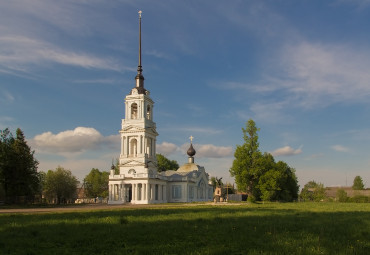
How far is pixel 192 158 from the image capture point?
92.7 m

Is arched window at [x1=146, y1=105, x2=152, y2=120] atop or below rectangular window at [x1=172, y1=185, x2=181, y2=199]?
atop

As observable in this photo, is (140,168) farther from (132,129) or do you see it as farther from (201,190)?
(201,190)

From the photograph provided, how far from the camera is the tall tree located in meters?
63.7

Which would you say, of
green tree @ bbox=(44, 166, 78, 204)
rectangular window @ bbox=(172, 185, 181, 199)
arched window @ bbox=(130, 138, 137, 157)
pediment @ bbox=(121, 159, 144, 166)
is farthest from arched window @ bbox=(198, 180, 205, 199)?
green tree @ bbox=(44, 166, 78, 204)

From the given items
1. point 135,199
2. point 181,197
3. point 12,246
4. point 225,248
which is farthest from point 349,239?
point 181,197

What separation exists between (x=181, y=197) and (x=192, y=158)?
1512cm

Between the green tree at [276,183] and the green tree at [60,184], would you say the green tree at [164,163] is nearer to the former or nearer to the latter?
the green tree at [60,184]

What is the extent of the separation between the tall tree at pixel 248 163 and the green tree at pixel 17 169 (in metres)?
32.1

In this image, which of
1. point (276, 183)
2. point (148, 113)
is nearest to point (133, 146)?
point (148, 113)

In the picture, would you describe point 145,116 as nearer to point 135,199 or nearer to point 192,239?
point 135,199

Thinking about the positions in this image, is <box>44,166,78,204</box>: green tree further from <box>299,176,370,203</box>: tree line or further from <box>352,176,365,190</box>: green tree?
<box>352,176,365,190</box>: green tree

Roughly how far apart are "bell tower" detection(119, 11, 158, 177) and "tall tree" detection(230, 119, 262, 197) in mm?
16150

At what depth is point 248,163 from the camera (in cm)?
6444

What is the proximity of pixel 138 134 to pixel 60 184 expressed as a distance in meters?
18.7
